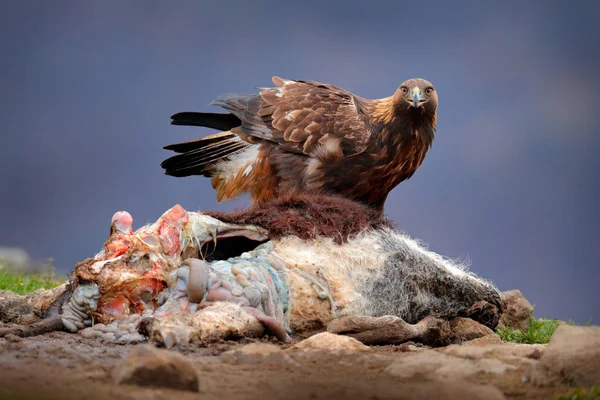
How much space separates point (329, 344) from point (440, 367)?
31.9 inches

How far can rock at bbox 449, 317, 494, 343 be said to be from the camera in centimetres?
557

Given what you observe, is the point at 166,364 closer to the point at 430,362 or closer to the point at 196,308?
the point at 430,362

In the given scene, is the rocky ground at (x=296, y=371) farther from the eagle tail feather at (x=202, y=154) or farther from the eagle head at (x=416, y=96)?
the eagle tail feather at (x=202, y=154)

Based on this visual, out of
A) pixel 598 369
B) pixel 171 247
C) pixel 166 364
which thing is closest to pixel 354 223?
pixel 171 247

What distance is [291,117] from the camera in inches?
310

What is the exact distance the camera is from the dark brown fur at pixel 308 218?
5395mm

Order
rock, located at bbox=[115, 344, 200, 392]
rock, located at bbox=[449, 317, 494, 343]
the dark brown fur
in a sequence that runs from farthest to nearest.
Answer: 1. rock, located at bbox=[449, 317, 494, 343]
2. the dark brown fur
3. rock, located at bbox=[115, 344, 200, 392]

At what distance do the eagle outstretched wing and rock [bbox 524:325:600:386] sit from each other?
14.1ft

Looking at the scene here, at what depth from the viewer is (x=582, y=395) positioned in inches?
123

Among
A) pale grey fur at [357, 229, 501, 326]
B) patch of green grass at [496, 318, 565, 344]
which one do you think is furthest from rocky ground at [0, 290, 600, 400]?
patch of green grass at [496, 318, 565, 344]

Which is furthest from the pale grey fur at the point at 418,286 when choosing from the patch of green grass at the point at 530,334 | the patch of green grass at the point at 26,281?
the patch of green grass at the point at 26,281

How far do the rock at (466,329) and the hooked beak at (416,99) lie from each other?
244 centimetres

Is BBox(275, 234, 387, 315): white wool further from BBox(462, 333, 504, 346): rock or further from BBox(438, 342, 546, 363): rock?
BBox(438, 342, 546, 363): rock

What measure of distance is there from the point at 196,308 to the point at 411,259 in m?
1.67
